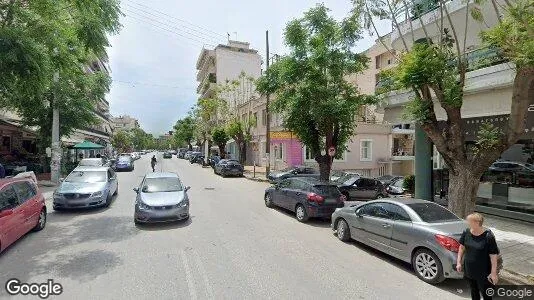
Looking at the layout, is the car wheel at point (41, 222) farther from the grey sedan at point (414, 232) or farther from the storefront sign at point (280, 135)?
the storefront sign at point (280, 135)

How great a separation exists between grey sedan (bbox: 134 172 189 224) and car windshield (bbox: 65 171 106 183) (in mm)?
2864

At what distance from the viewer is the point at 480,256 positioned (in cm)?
473

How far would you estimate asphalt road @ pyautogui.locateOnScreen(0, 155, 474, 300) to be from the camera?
5.71 metres

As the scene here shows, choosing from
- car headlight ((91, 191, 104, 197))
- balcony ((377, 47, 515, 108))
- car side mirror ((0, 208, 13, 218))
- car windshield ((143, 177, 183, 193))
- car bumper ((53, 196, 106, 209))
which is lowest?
car bumper ((53, 196, 106, 209))

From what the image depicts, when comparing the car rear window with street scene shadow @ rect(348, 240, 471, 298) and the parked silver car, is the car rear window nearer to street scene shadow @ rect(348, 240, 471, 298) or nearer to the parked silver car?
street scene shadow @ rect(348, 240, 471, 298)

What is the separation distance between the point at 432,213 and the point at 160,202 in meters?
7.32

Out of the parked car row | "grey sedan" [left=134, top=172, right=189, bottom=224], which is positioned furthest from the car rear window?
"grey sedan" [left=134, top=172, right=189, bottom=224]

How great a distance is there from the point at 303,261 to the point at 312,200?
156 inches

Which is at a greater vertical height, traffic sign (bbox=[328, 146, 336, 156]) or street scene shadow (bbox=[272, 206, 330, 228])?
traffic sign (bbox=[328, 146, 336, 156])

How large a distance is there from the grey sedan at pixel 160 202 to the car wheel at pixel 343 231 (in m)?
4.68

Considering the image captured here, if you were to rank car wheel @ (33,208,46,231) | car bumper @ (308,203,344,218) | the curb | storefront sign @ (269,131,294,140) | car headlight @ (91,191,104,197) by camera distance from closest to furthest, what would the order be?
the curb < car wheel @ (33,208,46,231) < car bumper @ (308,203,344,218) < car headlight @ (91,191,104,197) < storefront sign @ (269,131,294,140)

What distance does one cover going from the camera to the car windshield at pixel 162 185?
10.9 m

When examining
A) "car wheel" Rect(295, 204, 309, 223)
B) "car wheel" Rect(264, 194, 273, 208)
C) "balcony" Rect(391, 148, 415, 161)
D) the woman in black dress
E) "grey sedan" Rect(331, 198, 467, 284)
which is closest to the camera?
the woman in black dress

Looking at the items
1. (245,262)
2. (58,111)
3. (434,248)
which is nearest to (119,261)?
(245,262)
